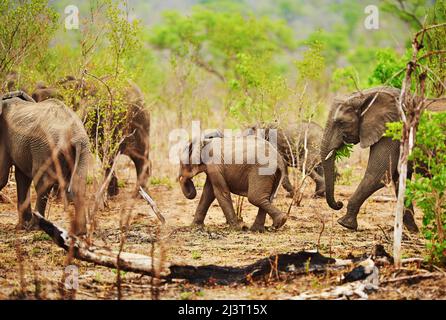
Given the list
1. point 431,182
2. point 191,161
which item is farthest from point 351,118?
point 431,182

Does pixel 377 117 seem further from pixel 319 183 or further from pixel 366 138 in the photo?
pixel 319 183

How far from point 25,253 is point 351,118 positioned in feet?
15.1

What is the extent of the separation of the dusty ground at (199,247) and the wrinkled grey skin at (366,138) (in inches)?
16.1

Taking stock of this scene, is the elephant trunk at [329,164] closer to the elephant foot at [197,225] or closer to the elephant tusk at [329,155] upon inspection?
the elephant tusk at [329,155]

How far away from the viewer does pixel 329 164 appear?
10969mm

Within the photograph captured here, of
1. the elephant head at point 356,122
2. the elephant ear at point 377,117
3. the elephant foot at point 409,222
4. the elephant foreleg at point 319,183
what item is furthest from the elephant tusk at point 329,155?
the elephant foreleg at point 319,183

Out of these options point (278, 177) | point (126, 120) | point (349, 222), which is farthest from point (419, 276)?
point (126, 120)

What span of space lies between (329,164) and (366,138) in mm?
653

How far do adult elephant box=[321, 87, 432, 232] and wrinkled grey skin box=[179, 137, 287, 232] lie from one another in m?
0.78

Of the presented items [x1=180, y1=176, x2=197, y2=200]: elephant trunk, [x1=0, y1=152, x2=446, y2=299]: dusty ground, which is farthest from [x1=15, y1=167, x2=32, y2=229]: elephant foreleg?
[x1=180, y1=176, x2=197, y2=200]: elephant trunk

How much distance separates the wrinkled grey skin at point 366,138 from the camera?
10.5 m

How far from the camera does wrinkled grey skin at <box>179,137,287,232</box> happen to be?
10648 millimetres

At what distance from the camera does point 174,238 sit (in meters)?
9.84
